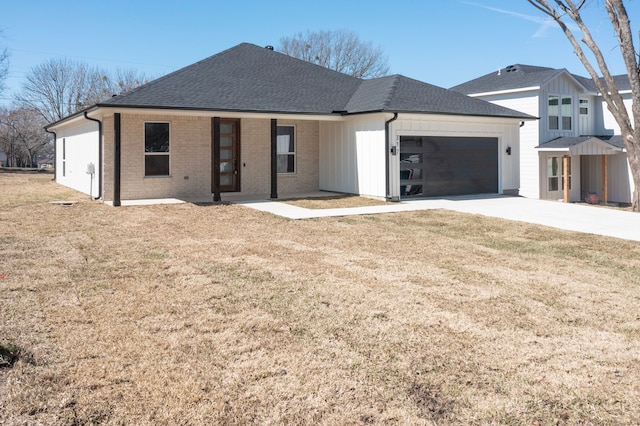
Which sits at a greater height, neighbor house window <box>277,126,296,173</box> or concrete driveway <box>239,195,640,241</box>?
neighbor house window <box>277,126,296,173</box>

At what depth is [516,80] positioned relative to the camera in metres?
22.9

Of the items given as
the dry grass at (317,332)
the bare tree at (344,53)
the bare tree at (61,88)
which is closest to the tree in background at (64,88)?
the bare tree at (61,88)

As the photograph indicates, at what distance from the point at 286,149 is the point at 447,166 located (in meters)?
5.48

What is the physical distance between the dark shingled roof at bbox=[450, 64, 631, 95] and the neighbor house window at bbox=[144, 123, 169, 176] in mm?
14615

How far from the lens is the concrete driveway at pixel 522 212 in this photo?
1154 centimetres

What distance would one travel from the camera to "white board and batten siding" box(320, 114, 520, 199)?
1597cm

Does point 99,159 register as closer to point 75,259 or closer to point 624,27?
point 75,259

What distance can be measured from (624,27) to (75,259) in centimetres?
1786

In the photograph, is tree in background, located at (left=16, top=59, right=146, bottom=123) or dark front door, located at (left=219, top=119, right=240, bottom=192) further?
tree in background, located at (left=16, top=59, right=146, bottom=123)

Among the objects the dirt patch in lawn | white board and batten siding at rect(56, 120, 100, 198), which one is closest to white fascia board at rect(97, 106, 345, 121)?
white board and batten siding at rect(56, 120, 100, 198)

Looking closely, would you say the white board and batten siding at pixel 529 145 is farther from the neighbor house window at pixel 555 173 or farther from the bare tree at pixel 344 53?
the bare tree at pixel 344 53

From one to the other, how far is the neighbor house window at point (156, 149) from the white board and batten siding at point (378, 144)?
17.9ft

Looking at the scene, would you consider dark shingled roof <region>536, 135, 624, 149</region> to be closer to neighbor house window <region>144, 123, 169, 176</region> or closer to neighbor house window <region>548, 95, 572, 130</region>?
neighbor house window <region>548, 95, 572, 130</region>

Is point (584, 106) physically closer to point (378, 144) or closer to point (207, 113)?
point (378, 144)
